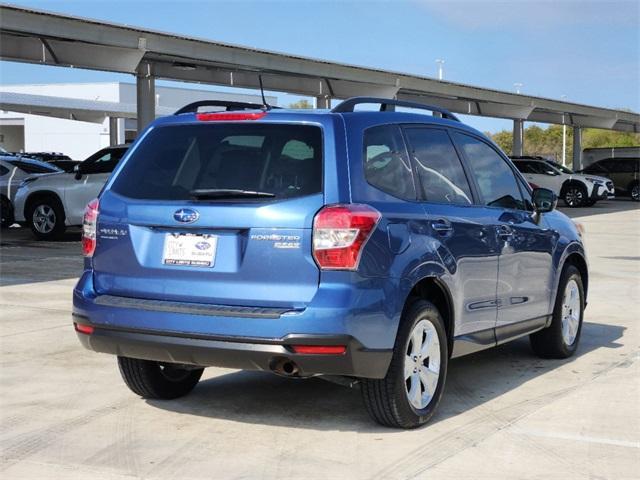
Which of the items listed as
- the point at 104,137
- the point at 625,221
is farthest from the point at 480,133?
the point at 104,137

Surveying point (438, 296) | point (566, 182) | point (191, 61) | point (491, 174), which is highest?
point (191, 61)

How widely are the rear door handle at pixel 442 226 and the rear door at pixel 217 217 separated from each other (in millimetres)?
943

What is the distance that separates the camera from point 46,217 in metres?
18.5

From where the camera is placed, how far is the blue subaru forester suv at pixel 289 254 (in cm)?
496

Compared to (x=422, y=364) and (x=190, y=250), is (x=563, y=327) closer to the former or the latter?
(x=422, y=364)

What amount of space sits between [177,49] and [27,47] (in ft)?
12.4

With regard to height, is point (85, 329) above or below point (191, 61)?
below

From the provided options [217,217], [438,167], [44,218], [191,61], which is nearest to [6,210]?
[44,218]

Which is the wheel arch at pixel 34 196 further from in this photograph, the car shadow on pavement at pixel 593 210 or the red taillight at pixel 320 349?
the car shadow on pavement at pixel 593 210

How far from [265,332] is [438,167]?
72.9 inches

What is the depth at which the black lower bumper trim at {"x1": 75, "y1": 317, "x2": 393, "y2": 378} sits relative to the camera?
4.93 metres

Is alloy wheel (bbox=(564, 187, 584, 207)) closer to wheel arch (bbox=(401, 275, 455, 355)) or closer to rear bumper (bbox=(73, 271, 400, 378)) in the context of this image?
wheel arch (bbox=(401, 275, 455, 355))

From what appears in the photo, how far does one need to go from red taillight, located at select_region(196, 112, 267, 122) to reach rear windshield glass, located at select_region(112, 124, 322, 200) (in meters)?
0.04

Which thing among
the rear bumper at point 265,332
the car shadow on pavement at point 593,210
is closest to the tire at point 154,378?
the rear bumper at point 265,332
